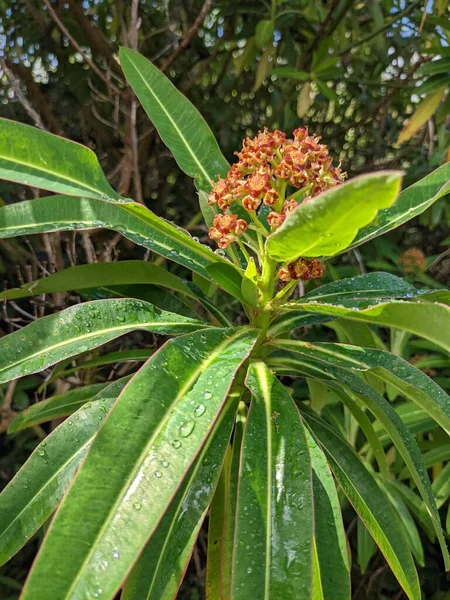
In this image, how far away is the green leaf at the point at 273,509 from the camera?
0.54m

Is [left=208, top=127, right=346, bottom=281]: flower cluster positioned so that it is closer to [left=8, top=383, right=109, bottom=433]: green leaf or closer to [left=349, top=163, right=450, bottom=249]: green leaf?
[left=349, top=163, right=450, bottom=249]: green leaf

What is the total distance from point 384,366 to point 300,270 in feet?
0.62

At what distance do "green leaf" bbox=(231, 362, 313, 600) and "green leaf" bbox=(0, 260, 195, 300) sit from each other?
13.3 inches

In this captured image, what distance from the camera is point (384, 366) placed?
0.78 meters

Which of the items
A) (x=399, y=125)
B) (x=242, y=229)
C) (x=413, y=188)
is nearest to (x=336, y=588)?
(x=242, y=229)

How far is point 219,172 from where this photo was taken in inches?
38.7

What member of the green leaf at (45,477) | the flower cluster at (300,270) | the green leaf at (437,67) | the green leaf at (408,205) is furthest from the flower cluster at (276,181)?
the green leaf at (437,67)

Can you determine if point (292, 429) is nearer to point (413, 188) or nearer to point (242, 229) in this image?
point (242, 229)

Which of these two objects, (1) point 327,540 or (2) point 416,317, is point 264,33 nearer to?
(2) point 416,317

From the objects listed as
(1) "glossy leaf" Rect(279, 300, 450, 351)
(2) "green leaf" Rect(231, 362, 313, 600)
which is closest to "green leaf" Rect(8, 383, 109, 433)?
(2) "green leaf" Rect(231, 362, 313, 600)

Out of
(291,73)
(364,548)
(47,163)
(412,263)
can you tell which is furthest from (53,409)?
(291,73)

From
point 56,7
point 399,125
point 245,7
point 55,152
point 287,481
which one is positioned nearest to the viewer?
point 287,481

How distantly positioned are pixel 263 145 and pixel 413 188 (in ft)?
0.91

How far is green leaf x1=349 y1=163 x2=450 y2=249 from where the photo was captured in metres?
0.85
